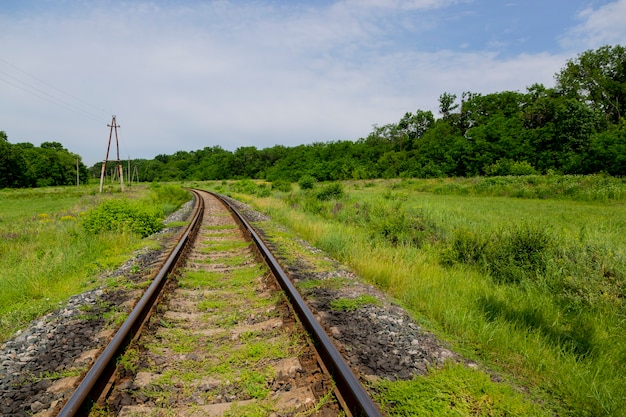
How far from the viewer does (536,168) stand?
1918 inches

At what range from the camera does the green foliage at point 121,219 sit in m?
10.1

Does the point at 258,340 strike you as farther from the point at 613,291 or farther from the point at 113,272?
the point at 613,291

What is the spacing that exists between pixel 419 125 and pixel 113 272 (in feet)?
271

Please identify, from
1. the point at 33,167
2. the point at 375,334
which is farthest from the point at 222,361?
the point at 33,167

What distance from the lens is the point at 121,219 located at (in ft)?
34.5

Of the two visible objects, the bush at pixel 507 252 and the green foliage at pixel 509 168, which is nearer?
the bush at pixel 507 252

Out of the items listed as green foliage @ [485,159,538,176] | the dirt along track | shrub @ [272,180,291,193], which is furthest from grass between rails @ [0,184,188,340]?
green foliage @ [485,159,538,176]

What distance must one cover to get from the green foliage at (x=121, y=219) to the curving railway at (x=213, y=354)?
5648 mm

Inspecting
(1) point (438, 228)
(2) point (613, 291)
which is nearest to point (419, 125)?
(1) point (438, 228)

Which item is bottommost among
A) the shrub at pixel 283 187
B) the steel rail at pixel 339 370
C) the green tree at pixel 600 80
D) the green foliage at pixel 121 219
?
the steel rail at pixel 339 370

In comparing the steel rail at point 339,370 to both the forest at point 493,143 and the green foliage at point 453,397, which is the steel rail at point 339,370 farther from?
the forest at point 493,143

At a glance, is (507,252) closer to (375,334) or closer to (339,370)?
(375,334)

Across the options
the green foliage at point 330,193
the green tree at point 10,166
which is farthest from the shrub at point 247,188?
the green tree at point 10,166

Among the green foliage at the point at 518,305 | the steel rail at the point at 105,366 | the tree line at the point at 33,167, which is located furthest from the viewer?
the tree line at the point at 33,167
